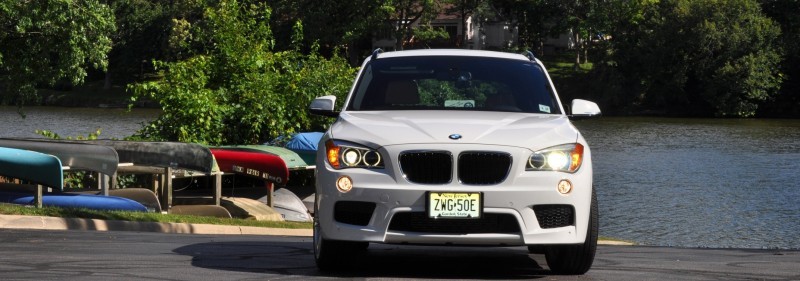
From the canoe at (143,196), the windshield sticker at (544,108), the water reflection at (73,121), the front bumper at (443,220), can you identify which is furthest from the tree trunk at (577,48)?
the front bumper at (443,220)

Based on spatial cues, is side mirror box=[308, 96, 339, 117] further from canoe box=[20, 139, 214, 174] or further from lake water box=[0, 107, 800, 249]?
lake water box=[0, 107, 800, 249]

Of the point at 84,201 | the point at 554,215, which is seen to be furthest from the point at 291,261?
the point at 84,201

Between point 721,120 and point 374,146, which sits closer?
point 374,146

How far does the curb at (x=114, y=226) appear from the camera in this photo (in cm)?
1504

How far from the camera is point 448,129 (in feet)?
31.0

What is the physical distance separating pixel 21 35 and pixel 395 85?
28.2m

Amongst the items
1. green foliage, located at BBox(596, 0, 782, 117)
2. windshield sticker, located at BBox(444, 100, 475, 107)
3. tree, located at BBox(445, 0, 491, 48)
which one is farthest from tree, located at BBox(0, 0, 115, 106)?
tree, located at BBox(445, 0, 491, 48)

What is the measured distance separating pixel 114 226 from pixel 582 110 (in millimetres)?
7735

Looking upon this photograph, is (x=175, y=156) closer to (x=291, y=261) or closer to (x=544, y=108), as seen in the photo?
(x=291, y=261)

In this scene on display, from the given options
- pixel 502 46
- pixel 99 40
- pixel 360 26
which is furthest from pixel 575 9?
pixel 99 40

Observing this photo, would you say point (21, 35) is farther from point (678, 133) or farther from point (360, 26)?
point (360, 26)

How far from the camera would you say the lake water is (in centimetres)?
3259

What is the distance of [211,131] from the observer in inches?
1223

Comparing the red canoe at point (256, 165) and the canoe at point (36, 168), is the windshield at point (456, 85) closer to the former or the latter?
the canoe at point (36, 168)
